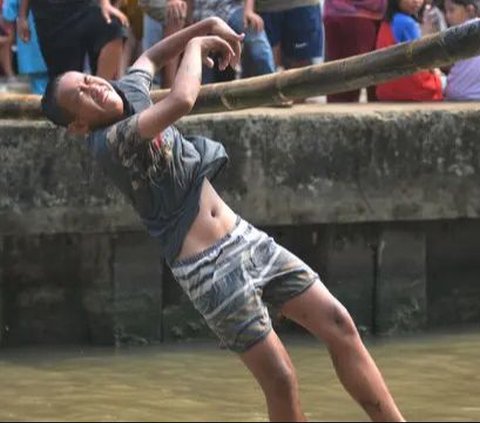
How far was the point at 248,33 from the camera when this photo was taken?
1002 centimetres

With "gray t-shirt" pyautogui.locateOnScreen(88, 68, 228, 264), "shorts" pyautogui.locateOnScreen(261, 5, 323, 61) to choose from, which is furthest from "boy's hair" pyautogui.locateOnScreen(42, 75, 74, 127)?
"shorts" pyautogui.locateOnScreen(261, 5, 323, 61)

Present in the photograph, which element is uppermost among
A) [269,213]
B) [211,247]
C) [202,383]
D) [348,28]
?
[348,28]

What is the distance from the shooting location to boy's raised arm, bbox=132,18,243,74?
6655mm

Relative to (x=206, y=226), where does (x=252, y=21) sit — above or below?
above

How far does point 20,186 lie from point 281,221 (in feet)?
4.72

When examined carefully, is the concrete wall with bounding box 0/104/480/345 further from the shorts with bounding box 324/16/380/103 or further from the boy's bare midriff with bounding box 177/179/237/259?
the boy's bare midriff with bounding box 177/179/237/259

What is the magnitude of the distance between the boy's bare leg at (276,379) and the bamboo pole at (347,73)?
1.70 m

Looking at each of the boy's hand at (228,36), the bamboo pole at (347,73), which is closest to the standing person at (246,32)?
the bamboo pole at (347,73)

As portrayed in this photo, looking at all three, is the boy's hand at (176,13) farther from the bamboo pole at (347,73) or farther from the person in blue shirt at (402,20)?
the bamboo pole at (347,73)

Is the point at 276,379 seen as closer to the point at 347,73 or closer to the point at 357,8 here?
the point at 347,73

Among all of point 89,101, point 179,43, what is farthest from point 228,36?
point 89,101

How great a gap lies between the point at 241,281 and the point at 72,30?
4.01 m

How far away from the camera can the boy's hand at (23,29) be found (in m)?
10.2

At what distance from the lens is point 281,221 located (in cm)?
938
